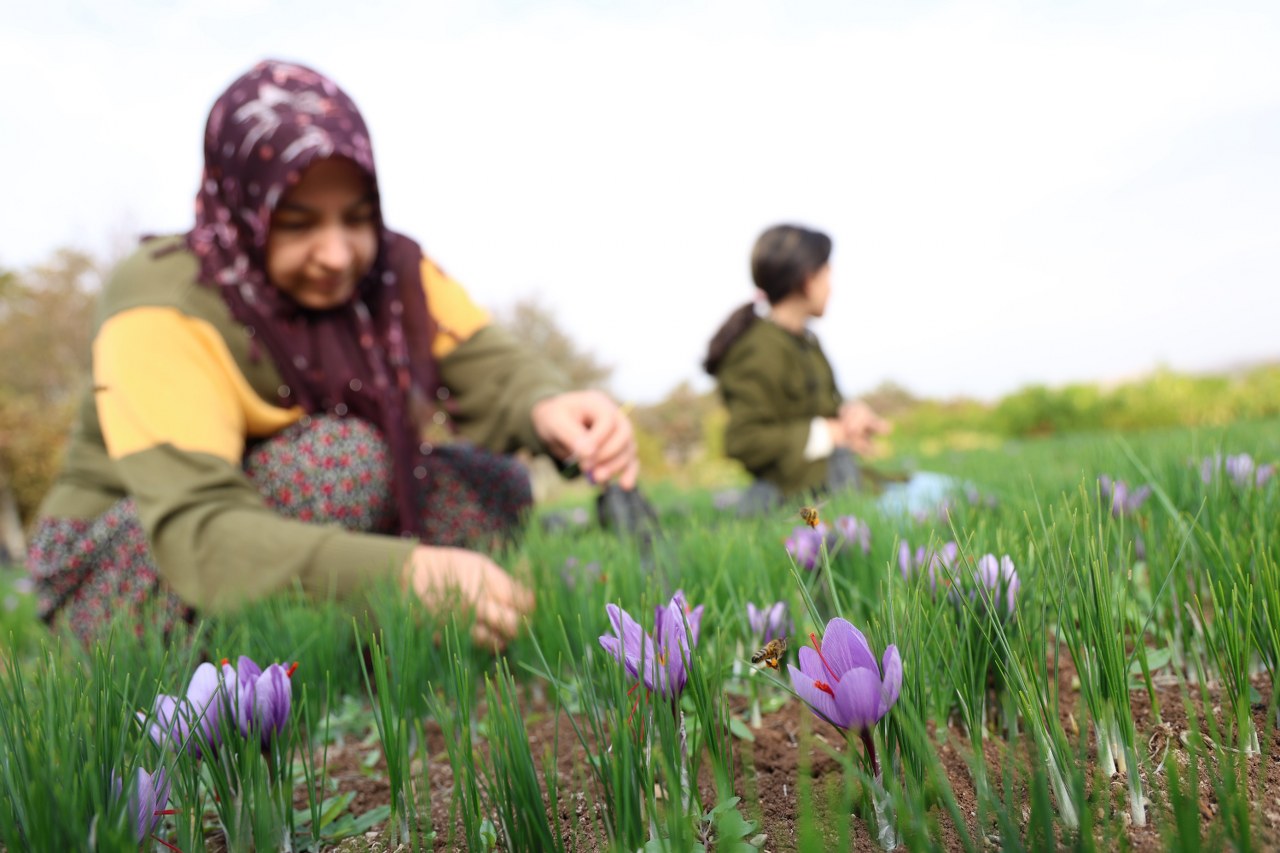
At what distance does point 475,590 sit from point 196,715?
696 mm

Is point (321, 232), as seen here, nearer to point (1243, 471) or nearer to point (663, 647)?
point (663, 647)

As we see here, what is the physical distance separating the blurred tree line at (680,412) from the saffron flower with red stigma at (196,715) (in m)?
6.43

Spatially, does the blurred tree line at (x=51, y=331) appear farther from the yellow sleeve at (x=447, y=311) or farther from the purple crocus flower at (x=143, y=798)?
the purple crocus flower at (x=143, y=798)

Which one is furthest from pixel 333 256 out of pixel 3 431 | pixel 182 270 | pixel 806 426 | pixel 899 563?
pixel 3 431

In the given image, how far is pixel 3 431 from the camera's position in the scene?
10352 millimetres

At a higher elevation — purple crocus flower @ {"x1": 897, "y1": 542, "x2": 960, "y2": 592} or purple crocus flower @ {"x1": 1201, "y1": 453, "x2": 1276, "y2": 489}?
purple crocus flower @ {"x1": 1201, "y1": 453, "x2": 1276, "y2": 489}

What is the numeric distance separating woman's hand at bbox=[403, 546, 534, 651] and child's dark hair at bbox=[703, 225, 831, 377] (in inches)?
127

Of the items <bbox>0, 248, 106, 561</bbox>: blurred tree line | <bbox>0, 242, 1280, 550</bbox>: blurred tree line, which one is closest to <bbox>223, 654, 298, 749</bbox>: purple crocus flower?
<bbox>0, 242, 1280, 550</bbox>: blurred tree line

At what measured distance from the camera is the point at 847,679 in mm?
673

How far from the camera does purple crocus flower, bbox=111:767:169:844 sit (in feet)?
2.48

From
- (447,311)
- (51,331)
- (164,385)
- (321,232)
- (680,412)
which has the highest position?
(321,232)

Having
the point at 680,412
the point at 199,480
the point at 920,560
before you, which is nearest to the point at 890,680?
the point at 920,560

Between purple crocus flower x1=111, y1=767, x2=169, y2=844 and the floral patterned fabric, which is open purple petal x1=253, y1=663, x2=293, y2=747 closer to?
purple crocus flower x1=111, y1=767, x2=169, y2=844

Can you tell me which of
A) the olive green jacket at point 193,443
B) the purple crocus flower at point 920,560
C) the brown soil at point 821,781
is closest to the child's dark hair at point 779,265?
the olive green jacket at point 193,443
